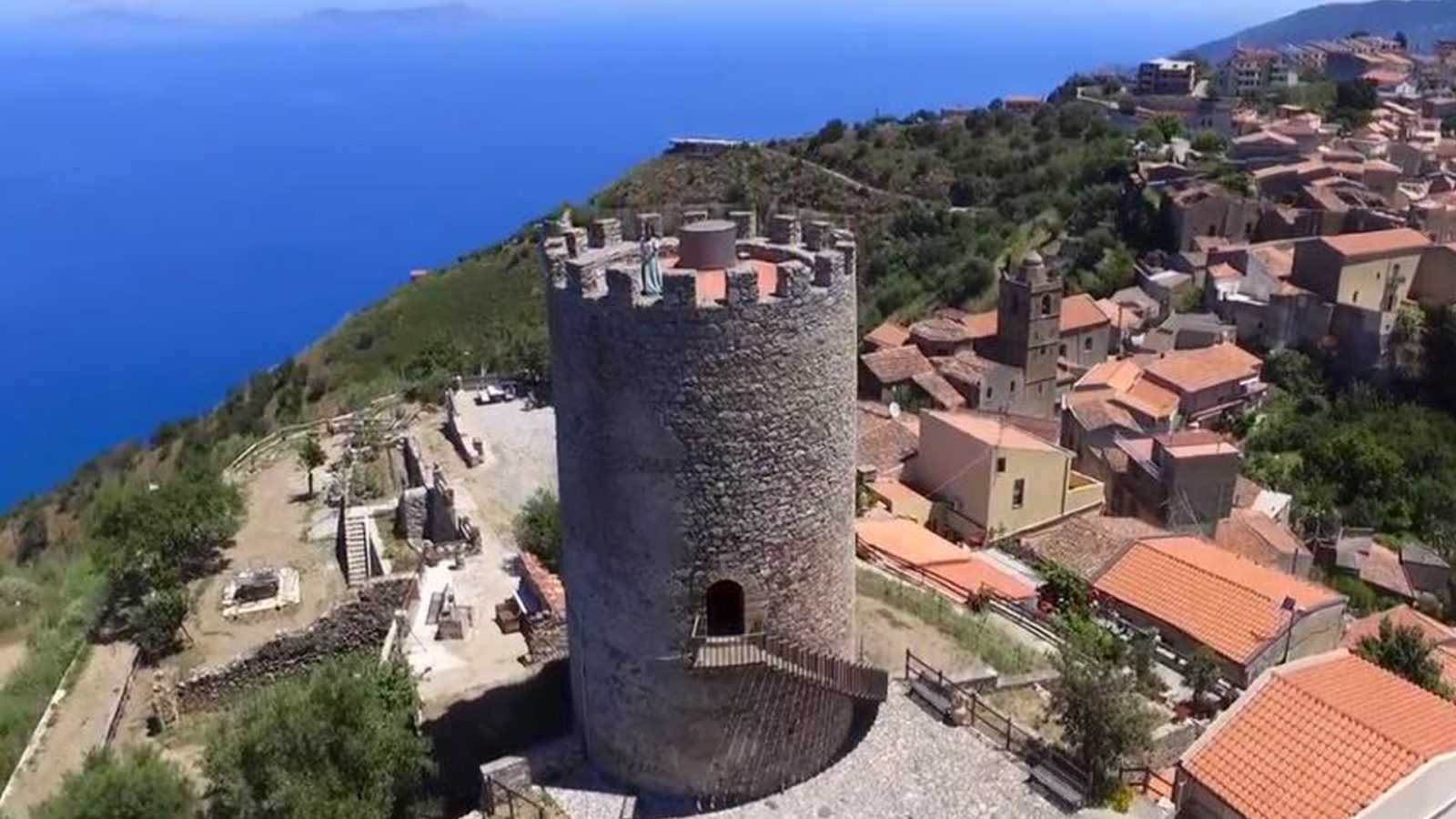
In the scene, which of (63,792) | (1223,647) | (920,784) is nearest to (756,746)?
(920,784)

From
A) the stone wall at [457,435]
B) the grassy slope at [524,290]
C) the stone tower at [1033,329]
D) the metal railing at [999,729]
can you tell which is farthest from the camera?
the stone tower at [1033,329]

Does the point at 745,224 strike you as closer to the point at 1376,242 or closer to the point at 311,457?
the point at 311,457

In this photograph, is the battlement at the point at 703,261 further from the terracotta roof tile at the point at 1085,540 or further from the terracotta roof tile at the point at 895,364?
the terracotta roof tile at the point at 895,364

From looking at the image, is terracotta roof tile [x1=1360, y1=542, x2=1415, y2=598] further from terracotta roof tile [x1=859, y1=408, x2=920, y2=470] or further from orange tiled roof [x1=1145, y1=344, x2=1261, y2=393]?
terracotta roof tile [x1=859, y1=408, x2=920, y2=470]

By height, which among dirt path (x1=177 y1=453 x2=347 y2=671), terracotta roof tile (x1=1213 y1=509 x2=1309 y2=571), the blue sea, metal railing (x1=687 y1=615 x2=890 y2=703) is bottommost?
the blue sea

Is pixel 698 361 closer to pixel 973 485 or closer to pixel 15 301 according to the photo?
pixel 973 485

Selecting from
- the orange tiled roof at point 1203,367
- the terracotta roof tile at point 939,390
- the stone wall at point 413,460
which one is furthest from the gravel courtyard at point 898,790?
the orange tiled roof at point 1203,367

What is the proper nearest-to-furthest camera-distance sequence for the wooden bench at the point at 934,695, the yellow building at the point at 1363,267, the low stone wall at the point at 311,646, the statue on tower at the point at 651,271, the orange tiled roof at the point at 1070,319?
1. the statue on tower at the point at 651,271
2. the wooden bench at the point at 934,695
3. the low stone wall at the point at 311,646
4. the orange tiled roof at the point at 1070,319
5. the yellow building at the point at 1363,267

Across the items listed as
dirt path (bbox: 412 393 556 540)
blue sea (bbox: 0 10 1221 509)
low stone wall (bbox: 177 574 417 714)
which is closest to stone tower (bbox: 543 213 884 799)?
low stone wall (bbox: 177 574 417 714)
